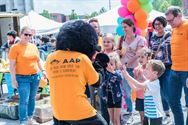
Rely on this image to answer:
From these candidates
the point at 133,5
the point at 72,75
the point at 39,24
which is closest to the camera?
the point at 72,75

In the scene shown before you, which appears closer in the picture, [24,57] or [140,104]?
[140,104]

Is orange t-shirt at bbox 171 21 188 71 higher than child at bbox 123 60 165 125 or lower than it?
higher

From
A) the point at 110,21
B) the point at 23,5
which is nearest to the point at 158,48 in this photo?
the point at 110,21

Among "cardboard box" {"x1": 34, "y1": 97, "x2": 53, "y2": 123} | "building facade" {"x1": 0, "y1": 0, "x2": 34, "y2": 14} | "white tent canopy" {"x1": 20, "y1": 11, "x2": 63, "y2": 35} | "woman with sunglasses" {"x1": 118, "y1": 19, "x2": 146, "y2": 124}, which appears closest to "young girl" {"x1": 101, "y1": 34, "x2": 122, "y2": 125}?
"woman with sunglasses" {"x1": 118, "y1": 19, "x2": 146, "y2": 124}

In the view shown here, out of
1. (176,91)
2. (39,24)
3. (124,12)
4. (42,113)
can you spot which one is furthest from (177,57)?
(39,24)

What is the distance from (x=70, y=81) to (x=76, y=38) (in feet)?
1.31

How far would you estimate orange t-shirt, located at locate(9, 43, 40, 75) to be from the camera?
520 centimetres

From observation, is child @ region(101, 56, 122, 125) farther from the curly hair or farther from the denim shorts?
the curly hair

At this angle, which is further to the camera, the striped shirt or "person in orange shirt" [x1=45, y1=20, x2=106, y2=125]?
the striped shirt

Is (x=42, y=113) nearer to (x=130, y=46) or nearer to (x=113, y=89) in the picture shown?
(x=113, y=89)

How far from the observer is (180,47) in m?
4.38

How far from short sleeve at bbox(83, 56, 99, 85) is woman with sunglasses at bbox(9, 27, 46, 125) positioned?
2.36 m

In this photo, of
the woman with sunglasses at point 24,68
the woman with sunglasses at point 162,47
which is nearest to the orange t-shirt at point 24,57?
the woman with sunglasses at point 24,68

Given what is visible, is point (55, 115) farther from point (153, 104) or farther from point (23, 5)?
point (23, 5)
